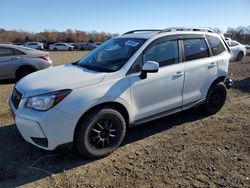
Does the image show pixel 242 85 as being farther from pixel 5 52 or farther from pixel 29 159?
pixel 5 52

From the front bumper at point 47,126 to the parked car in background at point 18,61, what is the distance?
6.36 m

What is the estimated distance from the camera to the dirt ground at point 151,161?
3.70m

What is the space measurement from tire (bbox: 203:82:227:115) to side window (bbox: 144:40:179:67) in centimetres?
126

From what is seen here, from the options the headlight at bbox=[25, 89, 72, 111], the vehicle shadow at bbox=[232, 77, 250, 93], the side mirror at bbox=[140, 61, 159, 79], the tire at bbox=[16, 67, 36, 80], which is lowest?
the vehicle shadow at bbox=[232, 77, 250, 93]

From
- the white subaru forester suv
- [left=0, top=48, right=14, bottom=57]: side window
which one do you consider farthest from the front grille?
[left=0, top=48, right=14, bottom=57]: side window

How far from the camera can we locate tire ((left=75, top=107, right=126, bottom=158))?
3.98 metres

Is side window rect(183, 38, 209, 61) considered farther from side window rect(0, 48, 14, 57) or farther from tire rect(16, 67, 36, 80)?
side window rect(0, 48, 14, 57)

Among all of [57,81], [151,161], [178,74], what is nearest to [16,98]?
[57,81]

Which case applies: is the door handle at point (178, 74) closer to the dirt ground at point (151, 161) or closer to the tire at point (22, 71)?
the dirt ground at point (151, 161)

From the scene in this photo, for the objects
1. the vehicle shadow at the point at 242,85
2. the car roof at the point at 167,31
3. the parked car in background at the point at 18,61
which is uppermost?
the car roof at the point at 167,31

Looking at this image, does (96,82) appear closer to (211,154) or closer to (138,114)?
(138,114)

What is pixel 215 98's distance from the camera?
609 cm

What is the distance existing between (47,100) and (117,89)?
0.99 meters

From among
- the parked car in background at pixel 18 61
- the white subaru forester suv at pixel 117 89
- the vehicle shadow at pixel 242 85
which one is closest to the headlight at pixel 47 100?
the white subaru forester suv at pixel 117 89
